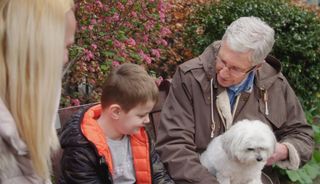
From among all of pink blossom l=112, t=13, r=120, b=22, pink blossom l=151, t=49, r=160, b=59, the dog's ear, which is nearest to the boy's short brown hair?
the dog's ear

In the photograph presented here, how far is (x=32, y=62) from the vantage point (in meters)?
1.69

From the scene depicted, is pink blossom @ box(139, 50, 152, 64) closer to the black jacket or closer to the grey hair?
the grey hair

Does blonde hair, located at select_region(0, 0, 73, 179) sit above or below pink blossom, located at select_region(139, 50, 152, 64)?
above

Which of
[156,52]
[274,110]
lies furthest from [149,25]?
[274,110]

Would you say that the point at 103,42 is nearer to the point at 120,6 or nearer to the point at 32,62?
the point at 120,6

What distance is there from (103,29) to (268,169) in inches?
90.5

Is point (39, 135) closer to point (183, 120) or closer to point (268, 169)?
point (183, 120)

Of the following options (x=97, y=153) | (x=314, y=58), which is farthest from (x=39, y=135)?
(x=314, y=58)

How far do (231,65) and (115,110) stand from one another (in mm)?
828

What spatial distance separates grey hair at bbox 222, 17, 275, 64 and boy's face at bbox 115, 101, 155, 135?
73cm

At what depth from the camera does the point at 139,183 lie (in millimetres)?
3010

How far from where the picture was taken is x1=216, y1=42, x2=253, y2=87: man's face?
3318 millimetres

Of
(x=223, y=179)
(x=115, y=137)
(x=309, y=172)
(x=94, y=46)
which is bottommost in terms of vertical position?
(x=309, y=172)

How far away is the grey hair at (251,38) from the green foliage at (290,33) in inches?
92.3
